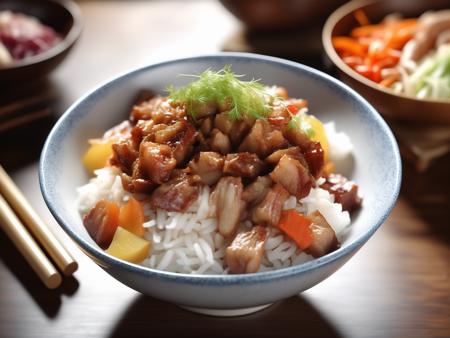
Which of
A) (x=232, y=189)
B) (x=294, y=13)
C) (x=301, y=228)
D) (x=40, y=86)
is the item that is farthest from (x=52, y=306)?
(x=294, y=13)

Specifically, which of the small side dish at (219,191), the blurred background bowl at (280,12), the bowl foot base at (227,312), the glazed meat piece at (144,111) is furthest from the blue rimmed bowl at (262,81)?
the blurred background bowl at (280,12)

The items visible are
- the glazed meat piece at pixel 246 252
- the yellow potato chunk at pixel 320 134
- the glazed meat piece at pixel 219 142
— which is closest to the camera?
the glazed meat piece at pixel 246 252

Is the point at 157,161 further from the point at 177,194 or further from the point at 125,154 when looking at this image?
the point at 125,154

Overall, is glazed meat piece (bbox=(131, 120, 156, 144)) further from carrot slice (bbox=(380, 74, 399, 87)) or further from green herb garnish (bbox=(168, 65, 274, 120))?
carrot slice (bbox=(380, 74, 399, 87))

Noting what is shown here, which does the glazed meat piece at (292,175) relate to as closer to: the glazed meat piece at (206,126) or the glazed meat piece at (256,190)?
the glazed meat piece at (256,190)

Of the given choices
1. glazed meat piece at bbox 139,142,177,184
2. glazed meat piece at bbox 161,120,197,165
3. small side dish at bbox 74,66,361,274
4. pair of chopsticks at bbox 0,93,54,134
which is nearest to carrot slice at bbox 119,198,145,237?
small side dish at bbox 74,66,361,274
